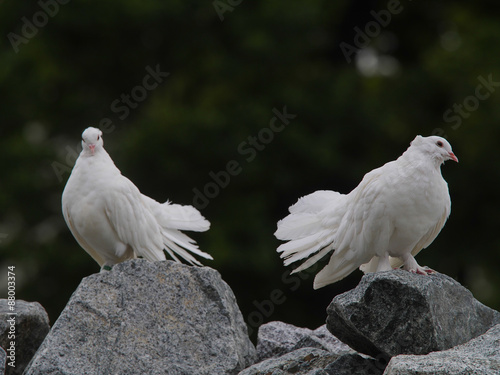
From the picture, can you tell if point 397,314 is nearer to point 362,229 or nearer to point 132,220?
point 362,229

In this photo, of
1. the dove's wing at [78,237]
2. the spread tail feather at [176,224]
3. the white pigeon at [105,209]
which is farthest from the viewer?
the spread tail feather at [176,224]

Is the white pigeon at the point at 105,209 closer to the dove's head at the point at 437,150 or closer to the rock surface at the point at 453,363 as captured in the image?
the dove's head at the point at 437,150

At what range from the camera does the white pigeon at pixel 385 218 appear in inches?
378

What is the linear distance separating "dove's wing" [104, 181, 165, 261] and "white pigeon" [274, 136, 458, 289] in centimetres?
145

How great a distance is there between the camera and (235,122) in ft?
64.8

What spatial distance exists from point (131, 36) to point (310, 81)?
4318mm

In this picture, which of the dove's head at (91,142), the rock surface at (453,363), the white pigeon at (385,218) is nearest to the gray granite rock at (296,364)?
the white pigeon at (385,218)

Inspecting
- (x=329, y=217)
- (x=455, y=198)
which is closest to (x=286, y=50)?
(x=455, y=198)

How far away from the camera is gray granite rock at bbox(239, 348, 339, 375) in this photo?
873 cm

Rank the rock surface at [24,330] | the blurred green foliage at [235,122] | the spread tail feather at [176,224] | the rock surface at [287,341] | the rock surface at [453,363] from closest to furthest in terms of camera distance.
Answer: the rock surface at [453,363] → the rock surface at [24,330] → the rock surface at [287,341] → the spread tail feather at [176,224] → the blurred green foliage at [235,122]

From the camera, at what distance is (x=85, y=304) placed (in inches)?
358

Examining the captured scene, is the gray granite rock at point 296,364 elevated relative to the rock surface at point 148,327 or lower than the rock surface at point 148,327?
lower

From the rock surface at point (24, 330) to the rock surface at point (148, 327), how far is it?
3.12 feet

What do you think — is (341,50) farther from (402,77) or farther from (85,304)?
(85,304)
